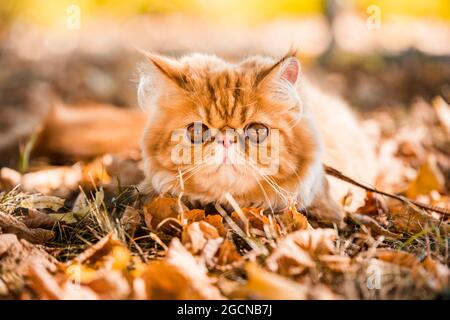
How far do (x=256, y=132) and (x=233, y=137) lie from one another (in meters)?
0.13

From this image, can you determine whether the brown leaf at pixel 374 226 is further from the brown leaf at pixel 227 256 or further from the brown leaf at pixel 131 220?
the brown leaf at pixel 131 220

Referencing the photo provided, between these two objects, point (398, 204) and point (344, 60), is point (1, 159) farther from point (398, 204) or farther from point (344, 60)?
point (344, 60)

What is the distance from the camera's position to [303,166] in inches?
103

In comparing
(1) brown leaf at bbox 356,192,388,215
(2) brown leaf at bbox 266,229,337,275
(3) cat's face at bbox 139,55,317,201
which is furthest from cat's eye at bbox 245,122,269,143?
(1) brown leaf at bbox 356,192,388,215

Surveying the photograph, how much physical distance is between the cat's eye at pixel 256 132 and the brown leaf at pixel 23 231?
0.97m

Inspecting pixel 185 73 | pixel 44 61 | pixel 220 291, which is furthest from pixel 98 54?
pixel 220 291

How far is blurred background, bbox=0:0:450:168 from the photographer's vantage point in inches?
243

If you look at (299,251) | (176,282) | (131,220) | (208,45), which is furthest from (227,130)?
(208,45)

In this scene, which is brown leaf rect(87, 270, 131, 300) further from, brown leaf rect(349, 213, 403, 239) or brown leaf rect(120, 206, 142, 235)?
brown leaf rect(349, 213, 403, 239)

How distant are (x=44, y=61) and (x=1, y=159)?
3.70 metres

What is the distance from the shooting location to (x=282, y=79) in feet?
8.39

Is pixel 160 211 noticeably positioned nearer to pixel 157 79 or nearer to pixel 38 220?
pixel 38 220

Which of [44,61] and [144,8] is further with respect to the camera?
[144,8]
